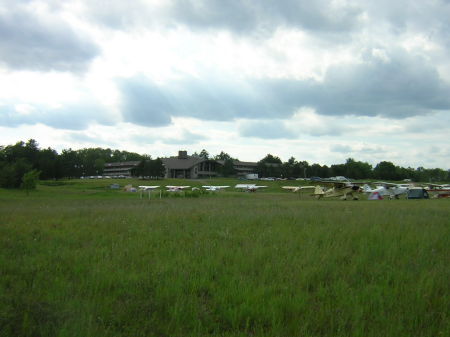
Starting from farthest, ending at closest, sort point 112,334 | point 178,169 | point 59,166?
point 178,169
point 59,166
point 112,334

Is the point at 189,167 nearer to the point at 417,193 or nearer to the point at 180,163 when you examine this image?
the point at 180,163

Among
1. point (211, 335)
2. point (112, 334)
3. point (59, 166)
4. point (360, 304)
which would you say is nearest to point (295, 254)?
point (360, 304)

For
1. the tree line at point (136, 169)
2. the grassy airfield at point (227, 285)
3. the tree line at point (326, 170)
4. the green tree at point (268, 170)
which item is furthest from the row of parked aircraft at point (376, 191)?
the green tree at point (268, 170)

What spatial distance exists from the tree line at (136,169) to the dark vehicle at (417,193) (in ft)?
172

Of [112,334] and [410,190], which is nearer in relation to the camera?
[112,334]

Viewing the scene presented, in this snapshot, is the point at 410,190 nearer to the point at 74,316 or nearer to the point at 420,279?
the point at 420,279

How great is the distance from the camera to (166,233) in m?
10.8

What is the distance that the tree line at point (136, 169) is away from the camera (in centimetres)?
7051

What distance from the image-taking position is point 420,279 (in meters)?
6.18

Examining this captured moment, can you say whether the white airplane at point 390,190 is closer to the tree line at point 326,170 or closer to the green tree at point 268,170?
the tree line at point 326,170

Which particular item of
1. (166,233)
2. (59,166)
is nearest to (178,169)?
(59,166)

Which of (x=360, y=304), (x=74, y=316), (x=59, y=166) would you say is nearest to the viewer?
(x=74, y=316)

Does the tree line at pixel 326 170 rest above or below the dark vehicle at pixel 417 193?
above

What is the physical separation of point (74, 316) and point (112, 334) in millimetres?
686
